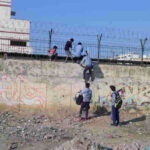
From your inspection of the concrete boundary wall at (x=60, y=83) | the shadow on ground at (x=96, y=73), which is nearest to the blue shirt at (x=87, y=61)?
the concrete boundary wall at (x=60, y=83)

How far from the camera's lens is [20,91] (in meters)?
13.8

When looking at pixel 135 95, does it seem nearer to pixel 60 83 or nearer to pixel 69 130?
pixel 60 83

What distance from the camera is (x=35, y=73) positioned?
14000mm

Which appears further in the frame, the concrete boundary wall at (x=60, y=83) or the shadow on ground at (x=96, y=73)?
the shadow on ground at (x=96, y=73)

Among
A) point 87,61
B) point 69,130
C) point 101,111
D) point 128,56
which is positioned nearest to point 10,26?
point 128,56

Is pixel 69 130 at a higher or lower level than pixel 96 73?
lower

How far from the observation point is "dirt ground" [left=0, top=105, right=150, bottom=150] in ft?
29.9

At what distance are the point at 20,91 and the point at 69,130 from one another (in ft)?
11.6

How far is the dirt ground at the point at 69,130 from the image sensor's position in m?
9.12

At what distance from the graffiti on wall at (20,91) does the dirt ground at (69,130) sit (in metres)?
0.38

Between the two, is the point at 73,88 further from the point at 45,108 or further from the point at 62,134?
the point at 62,134

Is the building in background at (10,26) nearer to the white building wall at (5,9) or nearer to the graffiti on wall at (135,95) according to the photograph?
the white building wall at (5,9)

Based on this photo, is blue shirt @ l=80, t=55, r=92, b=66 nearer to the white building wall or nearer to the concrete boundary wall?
the concrete boundary wall

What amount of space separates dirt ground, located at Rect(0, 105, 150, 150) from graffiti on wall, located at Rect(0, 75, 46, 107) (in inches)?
15.0
